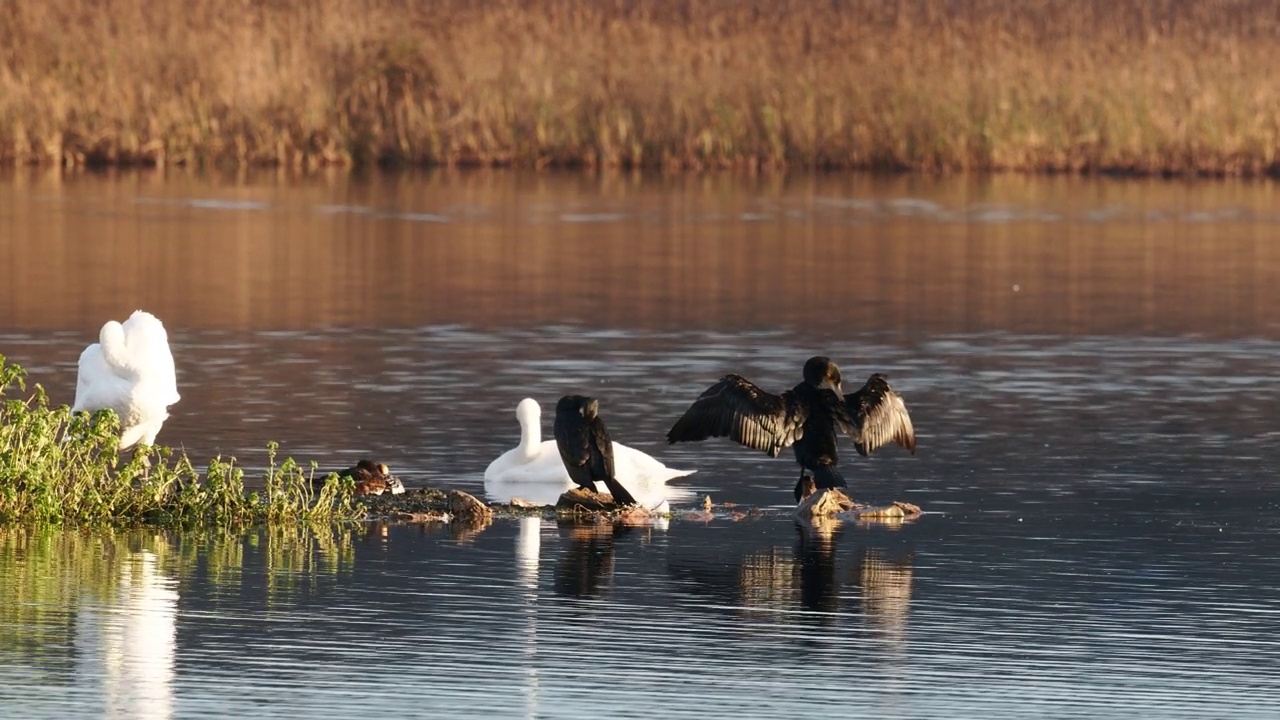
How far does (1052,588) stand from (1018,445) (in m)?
3.94

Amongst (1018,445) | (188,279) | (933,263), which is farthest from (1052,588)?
(933,263)

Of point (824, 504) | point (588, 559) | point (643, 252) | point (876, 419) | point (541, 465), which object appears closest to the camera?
point (588, 559)

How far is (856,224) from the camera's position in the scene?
94.4ft

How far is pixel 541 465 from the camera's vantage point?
41.2ft

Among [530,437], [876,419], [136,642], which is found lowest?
[136,642]

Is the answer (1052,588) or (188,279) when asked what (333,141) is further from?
(1052,588)

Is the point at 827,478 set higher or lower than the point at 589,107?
lower

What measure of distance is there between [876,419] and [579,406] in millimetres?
1305

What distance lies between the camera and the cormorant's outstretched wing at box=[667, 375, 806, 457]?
12117 millimetres

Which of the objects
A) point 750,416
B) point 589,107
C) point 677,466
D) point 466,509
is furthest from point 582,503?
point 589,107

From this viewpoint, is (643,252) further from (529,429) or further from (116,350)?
Result: (116,350)

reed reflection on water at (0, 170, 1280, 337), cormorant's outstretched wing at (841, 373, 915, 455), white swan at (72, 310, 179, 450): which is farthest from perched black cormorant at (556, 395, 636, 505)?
reed reflection on water at (0, 170, 1280, 337)

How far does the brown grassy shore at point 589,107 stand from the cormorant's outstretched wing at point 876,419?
2308cm

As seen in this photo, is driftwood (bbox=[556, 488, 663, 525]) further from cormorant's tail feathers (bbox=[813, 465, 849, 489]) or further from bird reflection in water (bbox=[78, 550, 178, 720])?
bird reflection in water (bbox=[78, 550, 178, 720])
